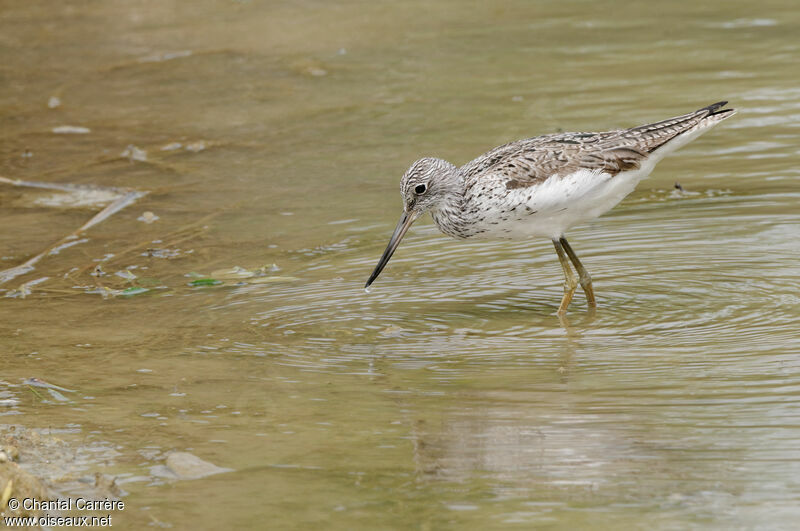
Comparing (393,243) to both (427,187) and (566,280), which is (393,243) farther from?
(566,280)

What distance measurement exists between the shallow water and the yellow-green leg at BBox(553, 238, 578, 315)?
130 mm

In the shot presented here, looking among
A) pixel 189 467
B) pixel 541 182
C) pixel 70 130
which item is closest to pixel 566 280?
pixel 541 182

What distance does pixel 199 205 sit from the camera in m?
10.2

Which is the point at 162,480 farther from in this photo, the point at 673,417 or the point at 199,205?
the point at 199,205

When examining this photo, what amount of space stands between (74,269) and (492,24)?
786cm

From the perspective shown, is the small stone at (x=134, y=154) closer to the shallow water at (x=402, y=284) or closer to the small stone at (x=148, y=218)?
the shallow water at (x=402, y=284)

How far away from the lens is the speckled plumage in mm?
7406

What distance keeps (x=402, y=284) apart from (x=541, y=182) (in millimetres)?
1280

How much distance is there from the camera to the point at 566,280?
771 cm

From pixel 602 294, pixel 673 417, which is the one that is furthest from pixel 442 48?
pixel 673 417

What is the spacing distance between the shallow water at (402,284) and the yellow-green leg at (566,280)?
130 mm

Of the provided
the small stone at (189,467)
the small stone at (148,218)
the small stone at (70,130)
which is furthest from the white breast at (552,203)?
the small stone at (70,130)

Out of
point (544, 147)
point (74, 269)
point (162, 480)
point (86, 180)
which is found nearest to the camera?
point (162, 480)

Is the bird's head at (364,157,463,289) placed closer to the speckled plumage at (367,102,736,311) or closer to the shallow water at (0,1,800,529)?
the speckled plumage at (367,102,736,311)
